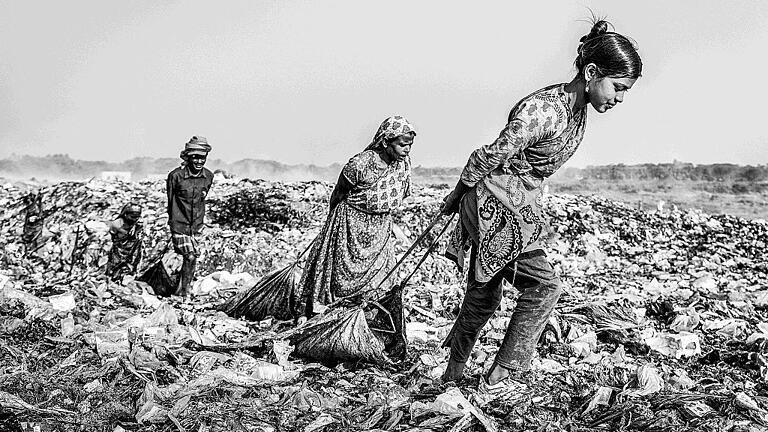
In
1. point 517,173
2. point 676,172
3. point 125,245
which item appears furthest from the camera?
point 676,172

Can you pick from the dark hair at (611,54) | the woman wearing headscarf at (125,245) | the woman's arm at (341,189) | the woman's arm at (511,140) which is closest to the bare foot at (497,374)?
the woman's arm at (511,140)

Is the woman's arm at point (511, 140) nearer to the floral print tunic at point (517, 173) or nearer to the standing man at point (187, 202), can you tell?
the floral print tunic at point (517, 173)

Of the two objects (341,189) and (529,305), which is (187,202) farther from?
(529,305)

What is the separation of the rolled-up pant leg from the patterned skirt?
194 cm

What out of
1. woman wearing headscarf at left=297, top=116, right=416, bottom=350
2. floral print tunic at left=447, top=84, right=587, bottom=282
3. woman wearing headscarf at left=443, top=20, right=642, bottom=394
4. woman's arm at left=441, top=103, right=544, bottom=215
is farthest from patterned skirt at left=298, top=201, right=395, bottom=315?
woman's arm at left=441, top=103, right=544, bottom=215

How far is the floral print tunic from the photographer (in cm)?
282

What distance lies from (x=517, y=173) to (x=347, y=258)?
2.23m

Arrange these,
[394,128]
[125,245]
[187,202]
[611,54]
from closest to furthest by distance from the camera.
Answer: [611,54]
[394,128]
[187,202]
[125,245]

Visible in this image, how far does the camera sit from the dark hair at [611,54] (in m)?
2.75

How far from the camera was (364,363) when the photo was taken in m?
3.79

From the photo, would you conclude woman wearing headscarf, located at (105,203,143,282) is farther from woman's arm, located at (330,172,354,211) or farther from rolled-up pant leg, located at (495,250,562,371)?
rolled-up pant leg, located at (495,250,562,371)

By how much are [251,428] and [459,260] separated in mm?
1101

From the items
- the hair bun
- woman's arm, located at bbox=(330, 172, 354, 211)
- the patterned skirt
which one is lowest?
the patterned skirt

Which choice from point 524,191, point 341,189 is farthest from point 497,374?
point 341,189
